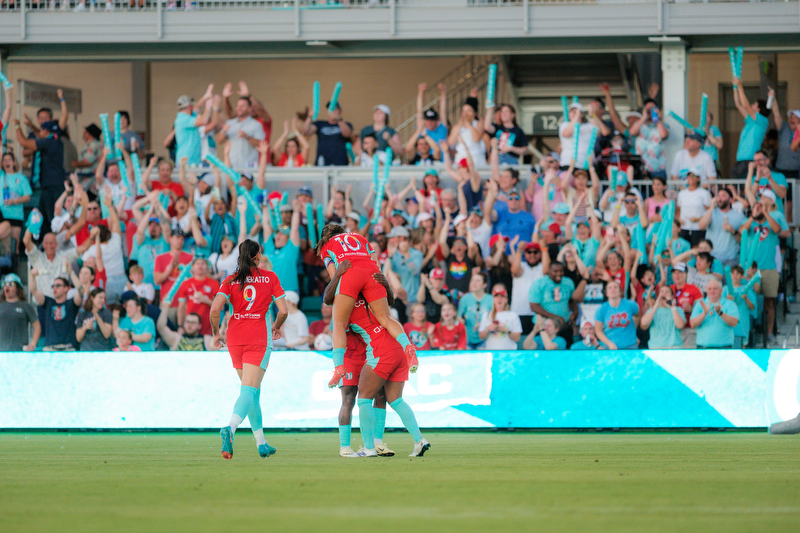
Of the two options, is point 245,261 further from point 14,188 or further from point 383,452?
point 14,188

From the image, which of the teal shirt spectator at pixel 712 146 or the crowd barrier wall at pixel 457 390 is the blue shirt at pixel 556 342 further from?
the teal shirt spectator at pixel 712 146

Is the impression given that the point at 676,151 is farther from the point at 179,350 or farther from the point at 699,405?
the point at 179,350

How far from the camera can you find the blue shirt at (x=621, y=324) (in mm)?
14008

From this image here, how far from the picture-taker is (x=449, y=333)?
1432 centimetres

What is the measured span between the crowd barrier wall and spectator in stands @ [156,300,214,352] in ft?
3.24

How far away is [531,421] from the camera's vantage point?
13.1 meters

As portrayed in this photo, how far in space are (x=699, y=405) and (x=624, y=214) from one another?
384cm

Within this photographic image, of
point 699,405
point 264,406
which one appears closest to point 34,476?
point 264,406

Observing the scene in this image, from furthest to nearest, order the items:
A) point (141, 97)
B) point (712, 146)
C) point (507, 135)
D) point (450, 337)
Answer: point (141, 97), point (712, 146), point (507, 135), point (450, 337)

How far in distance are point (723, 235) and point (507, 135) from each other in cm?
396

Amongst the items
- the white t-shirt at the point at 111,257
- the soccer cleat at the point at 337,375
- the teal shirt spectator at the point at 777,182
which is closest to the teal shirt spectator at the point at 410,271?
the white t-shirt at the point at 111,257

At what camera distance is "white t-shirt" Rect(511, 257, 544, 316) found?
1500cm

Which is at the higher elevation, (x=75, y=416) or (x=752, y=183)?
(x=752, y=183)

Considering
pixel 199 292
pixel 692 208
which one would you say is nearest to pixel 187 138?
pixel 199 292
